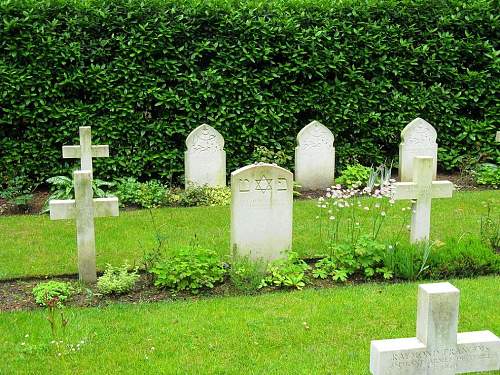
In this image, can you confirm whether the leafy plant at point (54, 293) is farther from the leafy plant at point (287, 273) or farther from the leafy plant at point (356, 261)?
the leafy plant at point (356, 261)

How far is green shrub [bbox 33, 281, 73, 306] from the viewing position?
6074 mm

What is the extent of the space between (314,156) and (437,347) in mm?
8162

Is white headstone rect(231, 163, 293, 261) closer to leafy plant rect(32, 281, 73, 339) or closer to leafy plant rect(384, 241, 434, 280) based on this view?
leafy plant rect(384, 241, 434, 280)

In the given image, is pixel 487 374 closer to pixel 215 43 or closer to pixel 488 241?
pixel 488 241

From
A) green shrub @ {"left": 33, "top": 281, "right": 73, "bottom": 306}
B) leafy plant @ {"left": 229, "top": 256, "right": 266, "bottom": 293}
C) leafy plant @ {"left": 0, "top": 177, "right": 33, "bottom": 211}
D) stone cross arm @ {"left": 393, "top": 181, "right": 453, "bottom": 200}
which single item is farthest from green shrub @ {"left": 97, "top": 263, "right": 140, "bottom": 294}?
leafy plant @ {"left": 0, "top": 177, "right": 33, "bottom": 211}

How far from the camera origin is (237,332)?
5461 millimetres

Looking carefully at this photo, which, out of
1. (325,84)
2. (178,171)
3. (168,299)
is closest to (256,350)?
(168,299)

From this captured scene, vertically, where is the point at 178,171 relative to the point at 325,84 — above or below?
below

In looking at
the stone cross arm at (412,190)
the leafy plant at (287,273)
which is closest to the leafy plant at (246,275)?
the leafy plant at (287,273)

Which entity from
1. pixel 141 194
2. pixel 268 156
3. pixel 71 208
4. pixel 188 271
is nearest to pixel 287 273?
pixel 188 271

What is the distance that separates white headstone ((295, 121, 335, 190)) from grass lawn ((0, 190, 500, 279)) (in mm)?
1159

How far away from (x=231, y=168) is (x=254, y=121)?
93 cm

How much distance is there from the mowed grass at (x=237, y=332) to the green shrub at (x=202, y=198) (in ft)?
13.7

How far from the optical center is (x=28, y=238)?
8.38 m
